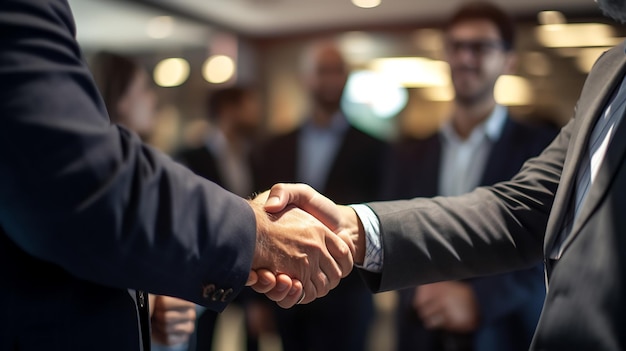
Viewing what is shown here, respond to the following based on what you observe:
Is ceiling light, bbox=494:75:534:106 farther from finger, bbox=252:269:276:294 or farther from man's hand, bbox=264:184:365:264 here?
finger, bbox=252:269:276:294

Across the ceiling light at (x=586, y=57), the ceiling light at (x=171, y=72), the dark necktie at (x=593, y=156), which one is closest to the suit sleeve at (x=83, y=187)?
the dark necktie at (x=593, y=156)

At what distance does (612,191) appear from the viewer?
1126mm

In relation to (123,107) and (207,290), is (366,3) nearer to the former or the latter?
(123,107)

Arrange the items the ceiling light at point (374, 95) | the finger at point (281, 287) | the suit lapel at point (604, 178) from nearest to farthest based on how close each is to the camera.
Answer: the suit lapel at point (604, 178), the finger at point (281, 287), the ceiling light at point (374, 95)

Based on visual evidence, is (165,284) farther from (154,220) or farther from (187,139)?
(187,139)

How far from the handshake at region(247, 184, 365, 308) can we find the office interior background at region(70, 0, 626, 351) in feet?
14.6

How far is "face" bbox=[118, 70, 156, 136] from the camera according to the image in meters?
2.80

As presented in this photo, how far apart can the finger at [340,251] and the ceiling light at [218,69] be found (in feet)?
24.3

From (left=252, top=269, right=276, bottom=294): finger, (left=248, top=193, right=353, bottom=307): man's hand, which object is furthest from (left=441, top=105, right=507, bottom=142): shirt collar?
(left=252, top=269, right=276, bottom=294): finger

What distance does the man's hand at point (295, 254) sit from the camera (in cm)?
143

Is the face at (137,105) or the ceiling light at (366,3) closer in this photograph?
the face at (137,105)

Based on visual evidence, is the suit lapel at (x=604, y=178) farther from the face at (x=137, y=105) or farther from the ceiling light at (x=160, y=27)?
the ceiling light at (x=160, y=27)

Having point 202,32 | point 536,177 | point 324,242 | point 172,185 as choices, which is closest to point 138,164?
point 172,185

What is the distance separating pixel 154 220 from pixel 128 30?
7868 millimetres
